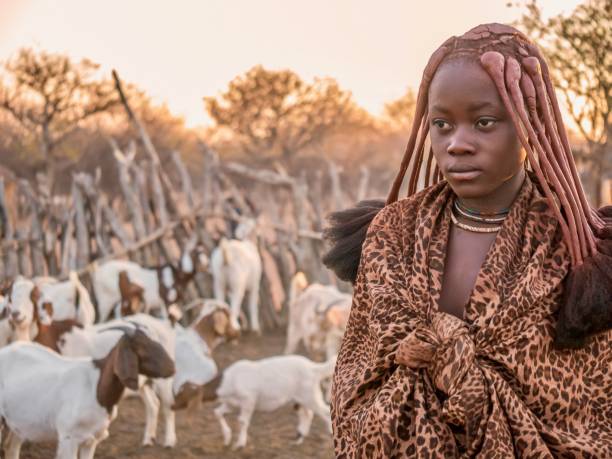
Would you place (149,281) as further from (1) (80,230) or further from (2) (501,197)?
(2) (501,197)

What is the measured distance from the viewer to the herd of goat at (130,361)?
18.0 feet

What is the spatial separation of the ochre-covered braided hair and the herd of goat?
3.58 meters

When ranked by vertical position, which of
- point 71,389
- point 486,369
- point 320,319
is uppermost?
point 486,369

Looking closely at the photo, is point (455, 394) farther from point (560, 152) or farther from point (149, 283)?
point (149, 283)

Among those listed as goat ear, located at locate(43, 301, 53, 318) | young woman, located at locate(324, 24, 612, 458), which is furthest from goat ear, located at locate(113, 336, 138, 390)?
young woman, located at locate(324, 24, 612, 458)

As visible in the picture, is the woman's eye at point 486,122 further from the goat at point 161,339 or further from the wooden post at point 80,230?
the wooden post at point 80,230

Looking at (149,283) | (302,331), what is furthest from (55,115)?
(302,331)

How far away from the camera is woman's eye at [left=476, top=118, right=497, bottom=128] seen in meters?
2.27

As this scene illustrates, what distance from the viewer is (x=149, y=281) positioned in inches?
418

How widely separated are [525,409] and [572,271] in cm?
33

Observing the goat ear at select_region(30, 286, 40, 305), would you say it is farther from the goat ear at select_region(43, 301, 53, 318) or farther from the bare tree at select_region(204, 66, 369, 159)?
the bare tree at select_region(204, 66, 369, 159)

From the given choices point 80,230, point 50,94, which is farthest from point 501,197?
→ point 50,94

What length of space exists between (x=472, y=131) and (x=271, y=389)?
16.1 feet

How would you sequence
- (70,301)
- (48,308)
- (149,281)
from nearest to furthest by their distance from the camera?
1. (48,308)
2. (70,301)
3. (149,281)
